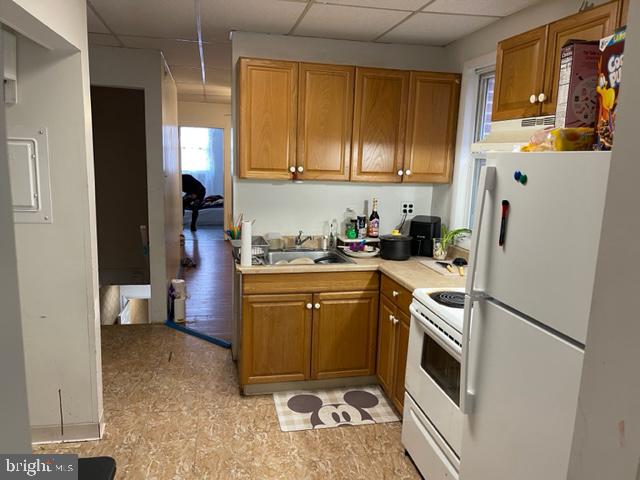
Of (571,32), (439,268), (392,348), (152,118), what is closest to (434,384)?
(392,348)

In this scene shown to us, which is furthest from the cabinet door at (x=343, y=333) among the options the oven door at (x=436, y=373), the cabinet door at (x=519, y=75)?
the cabinet door at (x=519, y=75)

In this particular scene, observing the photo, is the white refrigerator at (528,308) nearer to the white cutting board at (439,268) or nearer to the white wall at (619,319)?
the white wall at (619,319)

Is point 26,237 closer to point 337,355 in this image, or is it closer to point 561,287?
point 337,355

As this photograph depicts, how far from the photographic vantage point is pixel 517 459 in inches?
57.7

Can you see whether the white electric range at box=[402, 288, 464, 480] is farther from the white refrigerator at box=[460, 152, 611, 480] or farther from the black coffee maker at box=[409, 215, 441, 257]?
the black coffee maker at box=[409, 215, 441, 257]

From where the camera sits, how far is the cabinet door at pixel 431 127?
3316mm

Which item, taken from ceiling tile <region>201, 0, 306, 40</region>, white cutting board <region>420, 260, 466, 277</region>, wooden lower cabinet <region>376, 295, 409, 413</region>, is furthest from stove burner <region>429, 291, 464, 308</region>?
ceiling tile <region>201, 0, 306, 40</region>

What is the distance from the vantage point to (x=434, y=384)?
2156mm

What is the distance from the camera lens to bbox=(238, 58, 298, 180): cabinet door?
3.06 metres

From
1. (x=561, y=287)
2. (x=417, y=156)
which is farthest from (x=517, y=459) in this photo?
(x=417, y=156)

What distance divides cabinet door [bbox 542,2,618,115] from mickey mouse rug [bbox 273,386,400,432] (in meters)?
1.98

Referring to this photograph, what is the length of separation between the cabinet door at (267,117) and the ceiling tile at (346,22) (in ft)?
0.97

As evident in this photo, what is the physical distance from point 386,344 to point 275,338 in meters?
0.71

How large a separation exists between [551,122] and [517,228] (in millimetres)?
862
